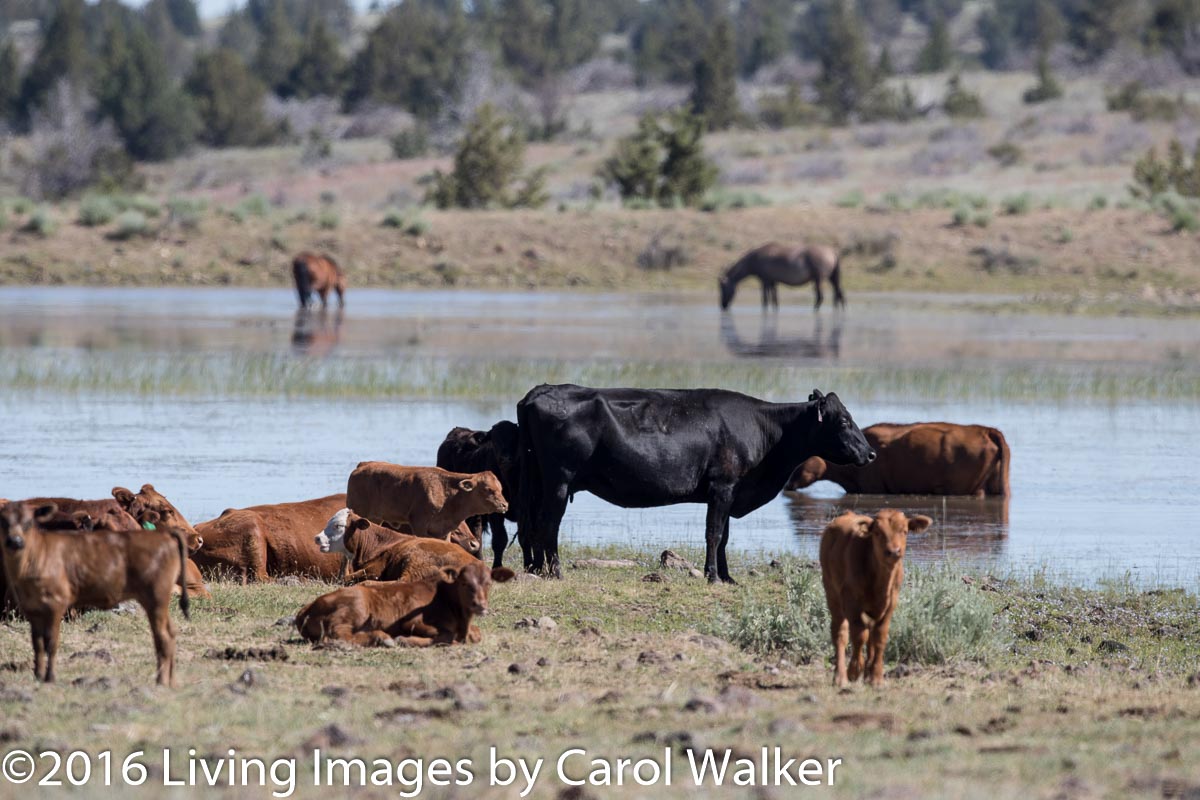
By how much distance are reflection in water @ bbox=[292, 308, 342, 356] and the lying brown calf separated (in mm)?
19861

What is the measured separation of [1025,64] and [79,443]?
348 ft

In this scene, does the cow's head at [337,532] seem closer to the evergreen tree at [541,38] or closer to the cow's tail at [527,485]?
the cow's tail at [527,485]

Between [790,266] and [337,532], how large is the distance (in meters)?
31.4

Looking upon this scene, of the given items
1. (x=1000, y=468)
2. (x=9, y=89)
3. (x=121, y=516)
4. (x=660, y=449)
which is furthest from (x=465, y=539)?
(x=9, y=89)

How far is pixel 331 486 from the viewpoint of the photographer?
16797 millimetres

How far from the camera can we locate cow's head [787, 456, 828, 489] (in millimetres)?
17286

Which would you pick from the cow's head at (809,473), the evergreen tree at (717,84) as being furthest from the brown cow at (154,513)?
the evergreen tree at (717,84)

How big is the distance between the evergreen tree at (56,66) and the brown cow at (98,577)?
86685 mm

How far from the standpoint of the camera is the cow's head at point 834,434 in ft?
41.7

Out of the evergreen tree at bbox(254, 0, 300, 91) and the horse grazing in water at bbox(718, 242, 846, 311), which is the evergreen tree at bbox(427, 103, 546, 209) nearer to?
the horse grazing in water at bbox(718, 242, 846, 311)

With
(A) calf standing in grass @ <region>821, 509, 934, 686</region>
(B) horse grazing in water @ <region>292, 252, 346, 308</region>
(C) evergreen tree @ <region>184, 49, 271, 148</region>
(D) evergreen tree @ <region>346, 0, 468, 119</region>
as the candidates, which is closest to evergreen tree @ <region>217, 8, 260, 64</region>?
(D) evergreen tree @ <region>346, 0, 468, 119</region>

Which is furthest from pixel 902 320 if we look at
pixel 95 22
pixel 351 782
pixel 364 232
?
pixel 95 22

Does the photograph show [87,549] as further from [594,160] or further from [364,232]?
[594,160]

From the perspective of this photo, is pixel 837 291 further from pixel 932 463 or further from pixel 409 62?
pixel 409 62
